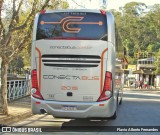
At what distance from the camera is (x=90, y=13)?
12.8 meters

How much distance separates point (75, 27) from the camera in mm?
12625

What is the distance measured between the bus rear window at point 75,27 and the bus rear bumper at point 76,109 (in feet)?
6.43

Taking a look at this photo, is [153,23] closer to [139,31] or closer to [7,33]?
[139,31]

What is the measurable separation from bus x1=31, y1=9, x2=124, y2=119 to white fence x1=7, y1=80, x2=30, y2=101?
1067 centimetres

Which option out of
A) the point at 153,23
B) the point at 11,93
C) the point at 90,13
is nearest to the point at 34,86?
the point at 90,13

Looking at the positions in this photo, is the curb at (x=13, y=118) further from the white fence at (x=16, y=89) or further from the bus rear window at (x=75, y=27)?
the white fence at (x=16, y=89)

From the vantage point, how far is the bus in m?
12.4

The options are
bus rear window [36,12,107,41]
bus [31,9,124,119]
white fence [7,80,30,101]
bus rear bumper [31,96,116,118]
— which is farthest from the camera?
white fence [7,80,30,101]

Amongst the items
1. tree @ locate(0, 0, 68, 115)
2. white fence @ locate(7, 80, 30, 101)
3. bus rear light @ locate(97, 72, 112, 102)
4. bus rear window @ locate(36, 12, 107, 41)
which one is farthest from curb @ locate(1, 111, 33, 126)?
white fence @ locate(7, 80, 30, 101)

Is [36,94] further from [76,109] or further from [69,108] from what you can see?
[76,109]

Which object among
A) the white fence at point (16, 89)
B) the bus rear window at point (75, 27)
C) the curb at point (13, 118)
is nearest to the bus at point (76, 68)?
the bus rear window at point (75, 27)

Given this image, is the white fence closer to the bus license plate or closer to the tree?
the tree

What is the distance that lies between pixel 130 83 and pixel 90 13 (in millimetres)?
59152

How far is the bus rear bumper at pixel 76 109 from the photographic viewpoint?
1230 cm
